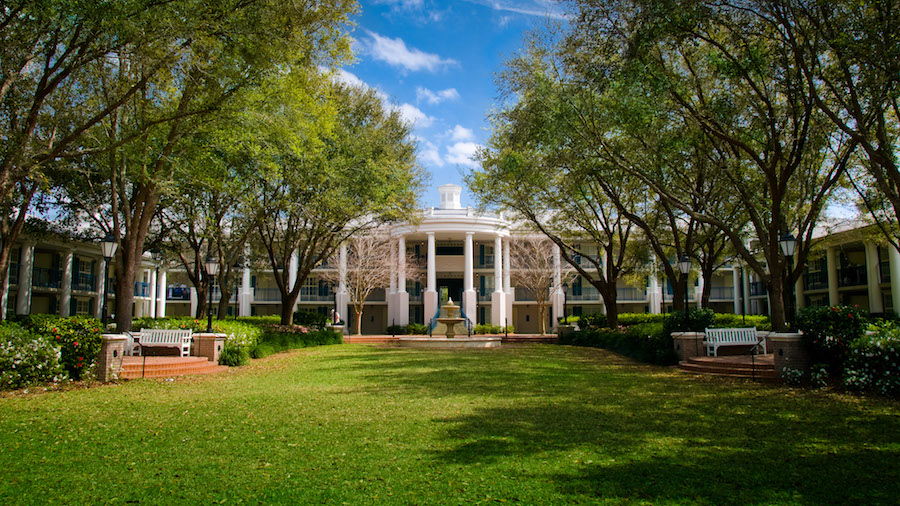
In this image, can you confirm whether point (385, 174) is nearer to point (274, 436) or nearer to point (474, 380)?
point (474, 380)

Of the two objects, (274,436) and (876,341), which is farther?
(876,341)

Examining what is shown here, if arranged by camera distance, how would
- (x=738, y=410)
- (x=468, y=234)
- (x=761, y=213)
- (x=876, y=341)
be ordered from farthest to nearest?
(x=468, y=234) → (x=761, y=213) → (x=876, y=341) → (x=738, y=410)

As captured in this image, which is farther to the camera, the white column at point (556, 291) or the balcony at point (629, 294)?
the balcony at point (629, 294)

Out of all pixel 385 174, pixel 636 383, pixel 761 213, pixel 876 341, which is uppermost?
pixel 385 174

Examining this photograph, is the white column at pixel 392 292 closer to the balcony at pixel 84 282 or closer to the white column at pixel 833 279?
the balcony at pixel 84 282

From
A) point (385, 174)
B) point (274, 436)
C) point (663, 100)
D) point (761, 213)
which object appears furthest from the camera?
point (385, 174)

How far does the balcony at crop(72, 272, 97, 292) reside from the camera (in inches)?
1443

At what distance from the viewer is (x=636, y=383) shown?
40.5 ft

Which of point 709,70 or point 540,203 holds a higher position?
point 709,70

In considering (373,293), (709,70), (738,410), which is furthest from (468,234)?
(738,410)

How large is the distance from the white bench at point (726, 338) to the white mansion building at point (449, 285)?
620 inches

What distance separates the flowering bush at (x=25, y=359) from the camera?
10852mm

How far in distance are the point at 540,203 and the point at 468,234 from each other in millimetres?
19627

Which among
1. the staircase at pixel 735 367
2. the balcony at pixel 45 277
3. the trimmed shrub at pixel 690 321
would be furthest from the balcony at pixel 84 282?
the staircase at pixel 735 367
